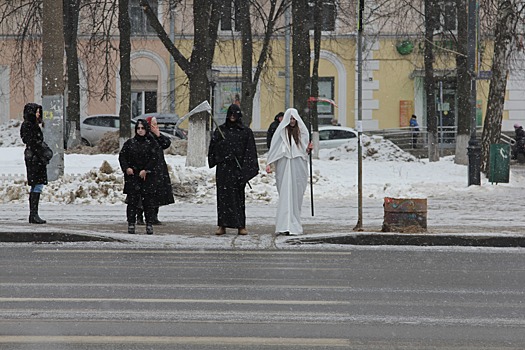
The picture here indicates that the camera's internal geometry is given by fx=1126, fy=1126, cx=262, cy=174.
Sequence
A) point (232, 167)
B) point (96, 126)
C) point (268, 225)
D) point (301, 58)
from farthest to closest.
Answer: point (96, 126), point (301, 58), point (268, 225), point (232, 167)

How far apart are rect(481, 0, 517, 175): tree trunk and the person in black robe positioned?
1294 centimetres

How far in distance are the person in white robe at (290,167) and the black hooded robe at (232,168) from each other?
32 centimetres

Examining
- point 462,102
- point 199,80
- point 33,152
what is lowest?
point 33,152

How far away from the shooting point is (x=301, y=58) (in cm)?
3111

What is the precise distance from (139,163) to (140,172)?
0.49ft

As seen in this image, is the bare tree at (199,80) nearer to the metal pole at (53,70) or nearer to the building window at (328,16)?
the metal pole at (53,70)

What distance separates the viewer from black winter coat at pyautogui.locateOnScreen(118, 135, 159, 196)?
613 inches

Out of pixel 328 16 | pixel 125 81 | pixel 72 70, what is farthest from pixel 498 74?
pixel 328 16

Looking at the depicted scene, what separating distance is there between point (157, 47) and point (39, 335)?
43.6 metres

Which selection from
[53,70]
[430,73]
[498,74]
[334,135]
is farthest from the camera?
[334,135]

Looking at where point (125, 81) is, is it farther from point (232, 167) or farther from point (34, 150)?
point (232, 167)

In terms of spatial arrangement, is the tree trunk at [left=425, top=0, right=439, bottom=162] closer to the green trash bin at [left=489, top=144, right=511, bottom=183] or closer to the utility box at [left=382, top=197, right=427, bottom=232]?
the green trash bin at [left=489, top=144, right=511, bottom=183]

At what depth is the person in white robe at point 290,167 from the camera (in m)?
15.3

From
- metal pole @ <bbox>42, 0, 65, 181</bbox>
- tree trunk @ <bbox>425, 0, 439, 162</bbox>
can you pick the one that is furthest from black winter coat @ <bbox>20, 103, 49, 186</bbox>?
tree trunk @ <bbox>425, 0, 439, 162</bbox>
